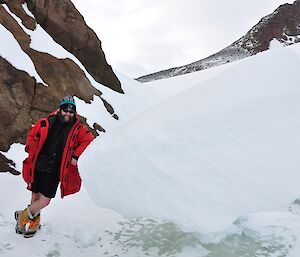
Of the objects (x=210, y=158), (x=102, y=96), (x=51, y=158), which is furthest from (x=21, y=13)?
(x=210, y=158)

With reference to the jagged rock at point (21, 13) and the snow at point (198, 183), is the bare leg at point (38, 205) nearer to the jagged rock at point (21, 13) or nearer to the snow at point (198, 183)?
the snow at point (198, 183)

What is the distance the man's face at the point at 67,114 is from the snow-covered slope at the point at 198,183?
16.1 inches

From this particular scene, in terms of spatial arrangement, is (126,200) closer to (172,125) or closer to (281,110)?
(172,125)

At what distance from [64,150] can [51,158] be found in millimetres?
180

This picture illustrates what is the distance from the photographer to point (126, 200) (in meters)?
3.73

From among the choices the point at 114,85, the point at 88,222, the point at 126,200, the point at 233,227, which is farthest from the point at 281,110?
the point at 114,85

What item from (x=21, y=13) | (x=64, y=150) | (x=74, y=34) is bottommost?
(x=64, y=150)

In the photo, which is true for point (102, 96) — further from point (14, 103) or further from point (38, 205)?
point (38, 205)

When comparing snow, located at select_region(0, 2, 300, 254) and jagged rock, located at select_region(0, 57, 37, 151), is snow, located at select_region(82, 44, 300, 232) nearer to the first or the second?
snow, located at select_region(0, 2, 300, 254)

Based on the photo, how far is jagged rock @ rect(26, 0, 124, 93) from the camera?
13.1 metres

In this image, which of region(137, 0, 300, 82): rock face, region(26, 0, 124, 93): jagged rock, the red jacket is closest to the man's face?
the red jacket

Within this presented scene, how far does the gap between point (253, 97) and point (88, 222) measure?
238cm

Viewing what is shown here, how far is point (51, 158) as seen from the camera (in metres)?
4.28

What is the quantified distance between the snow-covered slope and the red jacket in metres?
0.15
